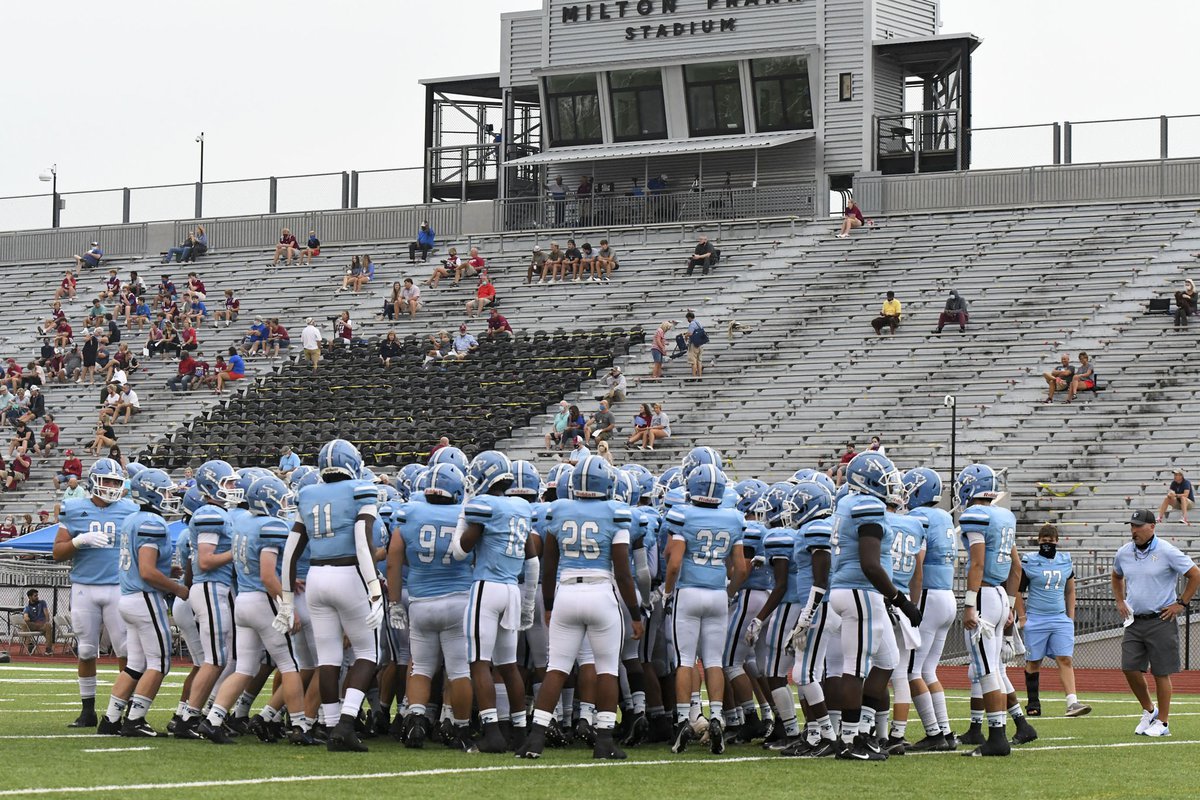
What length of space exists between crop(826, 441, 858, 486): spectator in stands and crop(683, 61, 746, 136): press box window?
41.7ft

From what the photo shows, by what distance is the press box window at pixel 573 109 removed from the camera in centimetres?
3856

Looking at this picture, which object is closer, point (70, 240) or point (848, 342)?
point (848, 342)

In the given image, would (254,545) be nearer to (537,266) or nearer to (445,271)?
(537,266)

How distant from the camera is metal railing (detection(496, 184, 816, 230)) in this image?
3650 cm

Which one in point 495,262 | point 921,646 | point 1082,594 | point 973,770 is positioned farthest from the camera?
point 495,262

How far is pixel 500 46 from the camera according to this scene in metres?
40.1

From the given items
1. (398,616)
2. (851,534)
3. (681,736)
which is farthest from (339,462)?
(851,534)

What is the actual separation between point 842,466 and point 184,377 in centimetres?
1492

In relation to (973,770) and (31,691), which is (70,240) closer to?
(31,691)

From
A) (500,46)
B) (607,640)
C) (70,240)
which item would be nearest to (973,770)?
(607,640)

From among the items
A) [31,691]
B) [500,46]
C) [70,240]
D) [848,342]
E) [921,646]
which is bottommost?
[31,691]

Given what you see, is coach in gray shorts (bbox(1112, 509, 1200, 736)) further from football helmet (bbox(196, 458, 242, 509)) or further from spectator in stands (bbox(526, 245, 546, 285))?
spectator in stands (bbox(526, 245, 546, 285))

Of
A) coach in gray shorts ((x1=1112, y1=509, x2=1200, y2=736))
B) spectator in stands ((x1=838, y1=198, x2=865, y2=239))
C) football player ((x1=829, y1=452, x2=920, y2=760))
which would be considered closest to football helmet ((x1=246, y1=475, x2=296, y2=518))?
football player ((x1=829, y1=452, x2=920, y2=760))

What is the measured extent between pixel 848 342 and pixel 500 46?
535 inches
